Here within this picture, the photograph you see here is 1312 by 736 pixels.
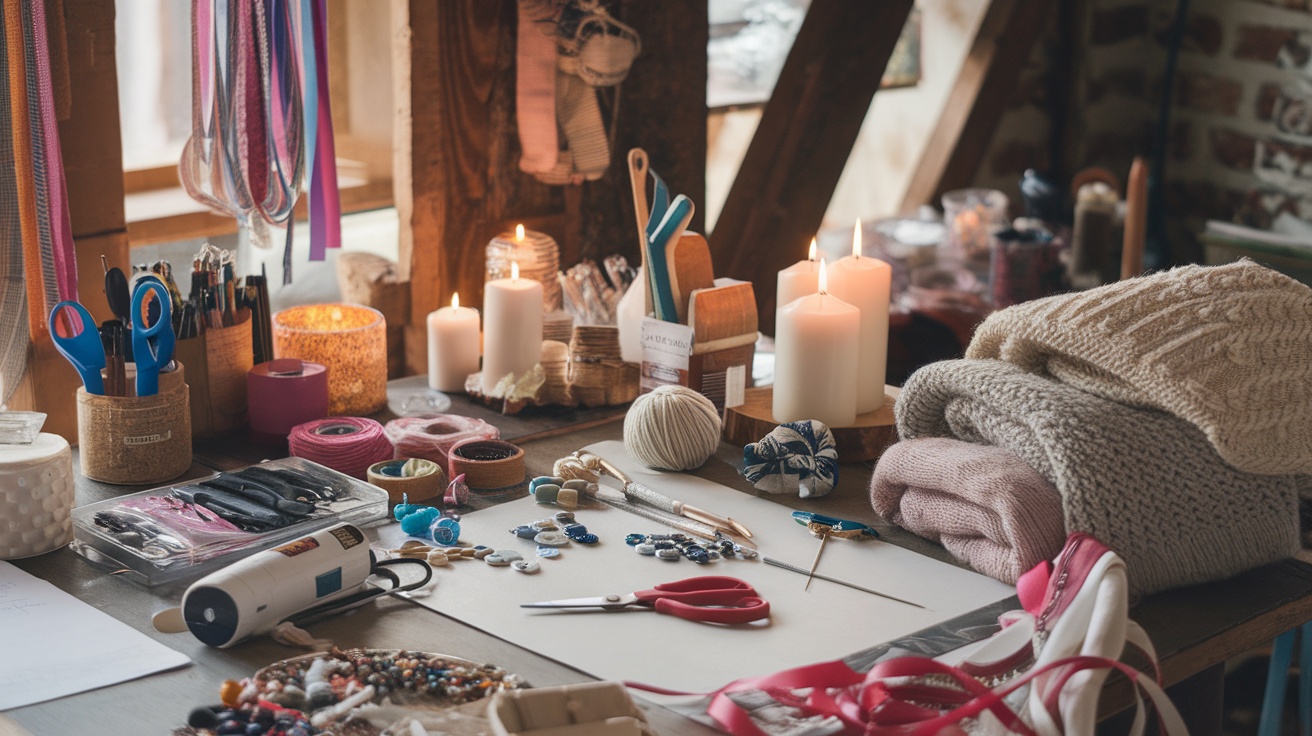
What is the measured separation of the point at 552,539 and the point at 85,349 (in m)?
0.49

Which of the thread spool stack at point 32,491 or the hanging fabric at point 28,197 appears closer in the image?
the thread spool stack at point 32,491

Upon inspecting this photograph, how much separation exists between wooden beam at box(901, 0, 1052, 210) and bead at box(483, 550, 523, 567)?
84.2 inches

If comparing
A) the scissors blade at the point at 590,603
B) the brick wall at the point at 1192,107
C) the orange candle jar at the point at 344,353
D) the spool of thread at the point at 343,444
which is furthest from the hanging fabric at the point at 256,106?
the brick wall at the point at 1192,107

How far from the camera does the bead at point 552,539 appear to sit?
1.18 m

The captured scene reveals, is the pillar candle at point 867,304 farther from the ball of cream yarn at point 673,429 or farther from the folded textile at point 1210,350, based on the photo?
the folded textile at point 1210,350

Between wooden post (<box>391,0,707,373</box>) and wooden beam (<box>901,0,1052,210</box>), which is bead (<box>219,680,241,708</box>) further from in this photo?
wooden beam (<box>901,0,1052,210</box>)

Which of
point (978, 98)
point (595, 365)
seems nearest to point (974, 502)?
point (595, 365)

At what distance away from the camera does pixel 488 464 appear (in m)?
1.31

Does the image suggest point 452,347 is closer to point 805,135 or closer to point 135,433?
point 135,433

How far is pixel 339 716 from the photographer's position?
2.90ft

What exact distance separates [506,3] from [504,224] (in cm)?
30

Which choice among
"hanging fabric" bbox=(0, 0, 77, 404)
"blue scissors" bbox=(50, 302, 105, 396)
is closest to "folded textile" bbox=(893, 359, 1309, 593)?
"blue scissors" bbox=(50, 302, 105, 396)

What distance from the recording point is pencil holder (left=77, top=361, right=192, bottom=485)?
1.29 meters

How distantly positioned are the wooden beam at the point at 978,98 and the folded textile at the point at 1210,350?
6.33 ft
